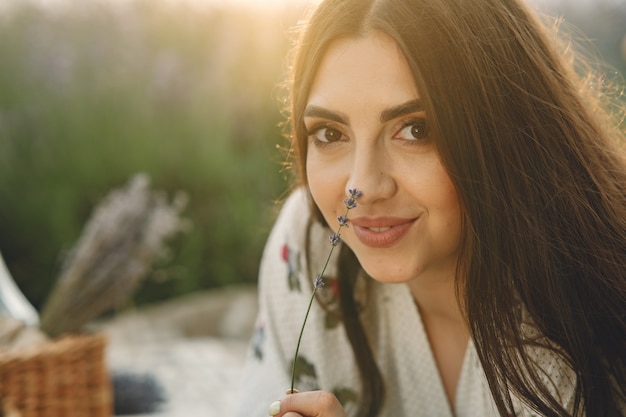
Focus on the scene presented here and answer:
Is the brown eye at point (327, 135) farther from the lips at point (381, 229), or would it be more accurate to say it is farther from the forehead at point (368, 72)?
the lips at point (381, 229)

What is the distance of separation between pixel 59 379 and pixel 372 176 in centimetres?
112

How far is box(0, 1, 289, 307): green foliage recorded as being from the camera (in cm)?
413

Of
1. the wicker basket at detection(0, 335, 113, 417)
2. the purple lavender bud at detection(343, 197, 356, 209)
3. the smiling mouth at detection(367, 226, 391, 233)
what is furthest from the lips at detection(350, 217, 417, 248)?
the wicker basket at detection(0, 335, 113, 417)

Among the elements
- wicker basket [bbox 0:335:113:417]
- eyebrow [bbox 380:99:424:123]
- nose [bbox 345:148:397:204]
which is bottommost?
wicker basket [bbox 0:335:113:417]

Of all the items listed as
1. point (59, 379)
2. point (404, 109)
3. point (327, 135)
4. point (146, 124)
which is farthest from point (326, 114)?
point (146, 124)

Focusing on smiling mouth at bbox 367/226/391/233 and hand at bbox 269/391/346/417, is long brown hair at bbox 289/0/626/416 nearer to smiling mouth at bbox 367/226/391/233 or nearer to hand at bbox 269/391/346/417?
smiling mouth at bbox 367/226/391/233

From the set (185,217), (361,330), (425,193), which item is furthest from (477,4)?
(185,217)

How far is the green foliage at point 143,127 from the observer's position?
4.13 m

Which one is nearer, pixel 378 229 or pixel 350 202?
pixel 350 202

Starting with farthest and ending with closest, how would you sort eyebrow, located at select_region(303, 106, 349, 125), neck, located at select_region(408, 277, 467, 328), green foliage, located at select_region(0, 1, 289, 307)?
1. green foliage, located at select_region(0, 1, 289, 307)
2. neck, located at select_region(408, 277, 467, 328)
3. eyebrow, located at select_region(303, 106, 349, 125)

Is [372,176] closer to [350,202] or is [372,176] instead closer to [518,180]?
[350,202]

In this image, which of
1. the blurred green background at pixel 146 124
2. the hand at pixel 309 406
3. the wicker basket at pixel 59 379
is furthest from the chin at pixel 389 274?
the blurred green background at pixel 146 124

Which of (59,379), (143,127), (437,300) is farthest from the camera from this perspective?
(143,127)

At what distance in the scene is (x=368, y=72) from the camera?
1.58m
